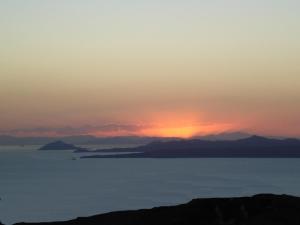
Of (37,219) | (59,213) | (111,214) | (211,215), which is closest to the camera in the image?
(211,215)

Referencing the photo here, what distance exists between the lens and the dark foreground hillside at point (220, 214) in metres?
16.4

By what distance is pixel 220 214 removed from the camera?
17109mm

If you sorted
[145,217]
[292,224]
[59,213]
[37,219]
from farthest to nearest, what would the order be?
[59,213] < [37,219] < [145,217] < [292,224]

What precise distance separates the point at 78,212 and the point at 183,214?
5291cm

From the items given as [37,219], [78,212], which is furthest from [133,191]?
[37,219]

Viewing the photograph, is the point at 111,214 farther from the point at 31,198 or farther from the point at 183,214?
the point at 31,198

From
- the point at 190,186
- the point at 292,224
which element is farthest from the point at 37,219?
the point at 292,224

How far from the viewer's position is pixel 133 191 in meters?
95.4

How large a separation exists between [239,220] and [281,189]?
268ft

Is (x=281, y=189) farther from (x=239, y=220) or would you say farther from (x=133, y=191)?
(x=239, y=220)

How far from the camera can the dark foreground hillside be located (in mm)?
16406

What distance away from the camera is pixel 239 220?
54.4ft

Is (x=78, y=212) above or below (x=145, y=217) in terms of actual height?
below

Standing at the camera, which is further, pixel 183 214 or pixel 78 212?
pixel 78 212
